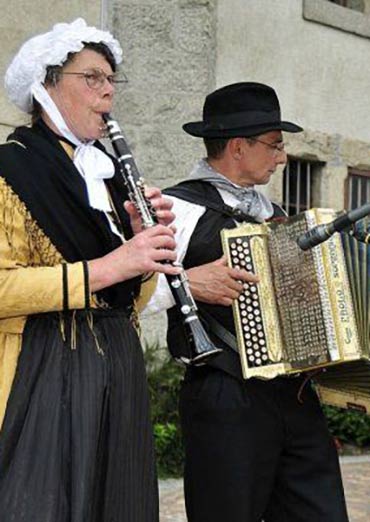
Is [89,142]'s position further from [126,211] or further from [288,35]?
[288,35]

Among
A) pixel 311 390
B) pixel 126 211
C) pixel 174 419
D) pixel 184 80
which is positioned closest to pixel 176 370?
pixel 174 419

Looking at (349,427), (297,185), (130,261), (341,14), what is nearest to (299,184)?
(297,185)

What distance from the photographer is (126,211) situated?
107 inches

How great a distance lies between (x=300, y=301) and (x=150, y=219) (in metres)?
0.68

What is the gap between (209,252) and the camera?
321 centimetres

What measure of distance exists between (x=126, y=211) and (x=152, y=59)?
442 cm

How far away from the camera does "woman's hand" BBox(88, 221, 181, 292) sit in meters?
2.45

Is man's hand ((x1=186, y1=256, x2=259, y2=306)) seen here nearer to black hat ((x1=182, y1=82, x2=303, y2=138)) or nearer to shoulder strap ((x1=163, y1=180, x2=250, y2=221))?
shoulder strap ((x1=163, y1=180, x2=250, y2=221))

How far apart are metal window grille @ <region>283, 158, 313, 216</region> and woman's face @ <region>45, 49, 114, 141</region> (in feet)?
17.6

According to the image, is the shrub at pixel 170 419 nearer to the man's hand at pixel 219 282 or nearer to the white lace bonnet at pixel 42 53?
the man's hand at pixel 219 282

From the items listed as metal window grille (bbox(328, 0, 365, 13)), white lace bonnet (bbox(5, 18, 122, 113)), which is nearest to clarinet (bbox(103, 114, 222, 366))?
white lace bonnet (bbox(5, 18, 122, 113))

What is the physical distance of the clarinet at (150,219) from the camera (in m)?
A: 2.62

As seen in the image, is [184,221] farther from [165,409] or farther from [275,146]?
[165,409]

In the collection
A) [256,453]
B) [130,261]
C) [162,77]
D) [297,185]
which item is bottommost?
[256,453]
